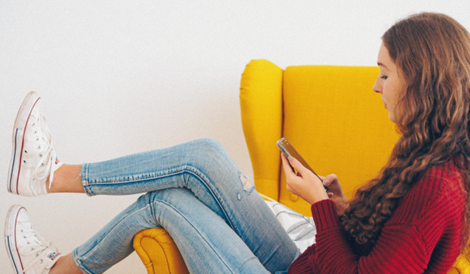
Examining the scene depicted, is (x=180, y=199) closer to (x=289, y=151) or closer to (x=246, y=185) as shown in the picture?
(x=246, y=185)

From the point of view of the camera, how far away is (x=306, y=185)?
2.86 feet

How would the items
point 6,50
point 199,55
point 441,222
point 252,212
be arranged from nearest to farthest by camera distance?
point 441,222 → point 252,212 → point 6,50 → point 199,55

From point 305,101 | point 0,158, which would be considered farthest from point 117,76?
point 305,101

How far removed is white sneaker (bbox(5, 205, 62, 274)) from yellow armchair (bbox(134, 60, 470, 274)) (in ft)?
2.71

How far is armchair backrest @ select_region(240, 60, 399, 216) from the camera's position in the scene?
1444 millimetres

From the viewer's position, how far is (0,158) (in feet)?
5.81

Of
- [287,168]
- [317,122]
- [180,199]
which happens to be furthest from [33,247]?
[317,122]

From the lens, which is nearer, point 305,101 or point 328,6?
point 305,101

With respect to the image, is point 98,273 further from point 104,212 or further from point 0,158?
point 0,158

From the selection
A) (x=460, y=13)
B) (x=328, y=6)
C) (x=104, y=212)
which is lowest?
(x=104, y=212)

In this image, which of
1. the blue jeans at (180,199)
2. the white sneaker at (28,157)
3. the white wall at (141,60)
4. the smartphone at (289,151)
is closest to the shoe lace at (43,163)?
the white sneaker at (28,157)

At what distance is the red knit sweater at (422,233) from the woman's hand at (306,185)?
0.15 m

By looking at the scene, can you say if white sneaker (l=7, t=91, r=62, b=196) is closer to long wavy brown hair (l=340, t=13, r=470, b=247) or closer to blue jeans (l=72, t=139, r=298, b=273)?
blue jeans (l=72, t=139, r=298, b=273)

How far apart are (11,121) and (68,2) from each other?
2.04ft
